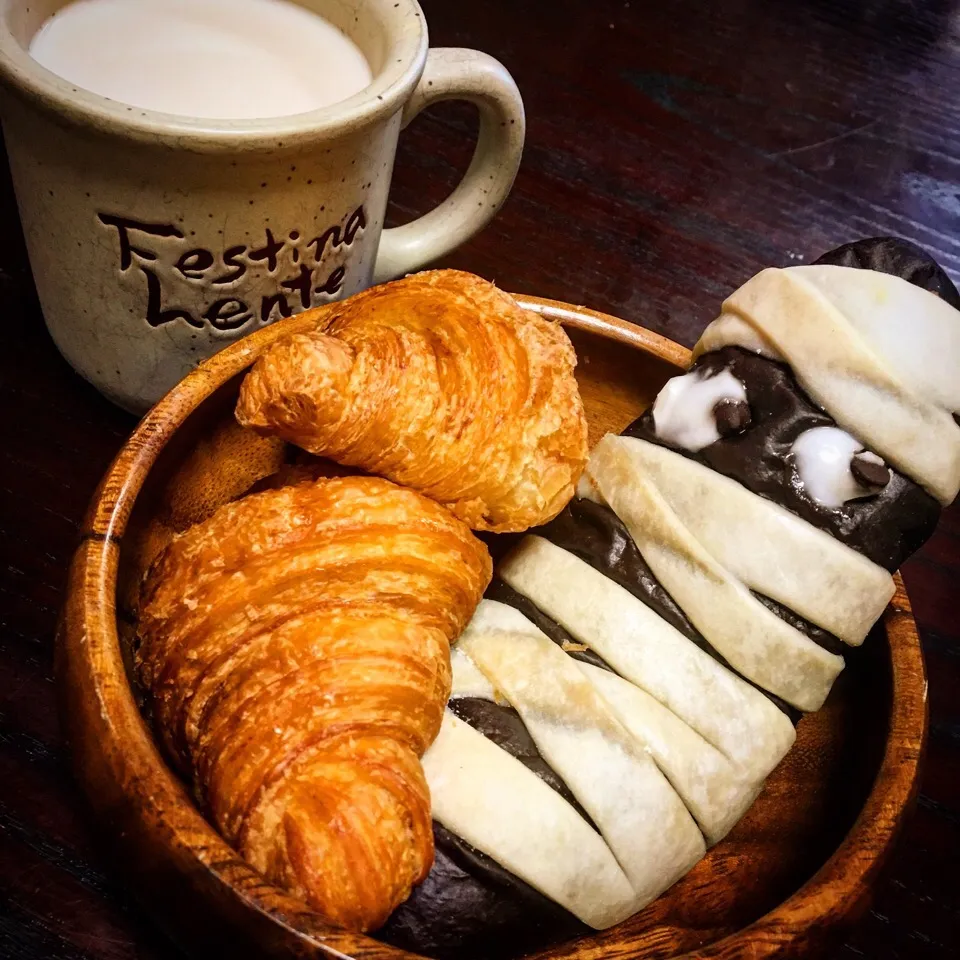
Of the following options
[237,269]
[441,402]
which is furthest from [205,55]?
[441,402]

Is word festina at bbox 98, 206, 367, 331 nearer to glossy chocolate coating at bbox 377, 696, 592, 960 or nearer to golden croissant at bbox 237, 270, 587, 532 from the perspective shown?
golden croissant at bbox 237, 270, 587, 532

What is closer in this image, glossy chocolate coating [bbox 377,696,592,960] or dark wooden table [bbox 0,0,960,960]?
glossy chocolate coating [bbox 377,696,592,960]

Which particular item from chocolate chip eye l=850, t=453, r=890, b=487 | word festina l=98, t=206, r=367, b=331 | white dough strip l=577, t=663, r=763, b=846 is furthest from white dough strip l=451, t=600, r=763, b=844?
word festina l=98, t=206, r=367, b=331

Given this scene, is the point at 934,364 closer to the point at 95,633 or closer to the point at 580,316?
the point at 580,316

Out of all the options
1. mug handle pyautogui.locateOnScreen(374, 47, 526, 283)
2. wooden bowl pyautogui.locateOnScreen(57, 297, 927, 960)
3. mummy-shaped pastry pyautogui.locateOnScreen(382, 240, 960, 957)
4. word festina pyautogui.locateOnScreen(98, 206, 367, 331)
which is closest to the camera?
wooden bowl pyautogui.locateOnScreen(57, 297, 927, 960)

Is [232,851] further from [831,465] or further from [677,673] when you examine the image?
[831,465]

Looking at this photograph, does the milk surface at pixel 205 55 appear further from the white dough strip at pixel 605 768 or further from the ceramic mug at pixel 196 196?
the white dough strip at pixel 605 768
